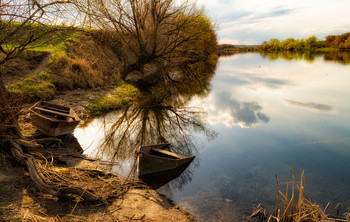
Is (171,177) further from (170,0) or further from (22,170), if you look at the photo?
(170,0)

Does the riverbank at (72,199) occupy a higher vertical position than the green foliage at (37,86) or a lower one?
lower

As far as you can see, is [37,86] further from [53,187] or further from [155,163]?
[53,187]

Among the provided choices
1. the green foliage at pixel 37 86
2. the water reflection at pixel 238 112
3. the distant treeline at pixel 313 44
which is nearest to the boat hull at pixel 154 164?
the water reflection at pixel 238 112

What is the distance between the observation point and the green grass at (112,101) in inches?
556

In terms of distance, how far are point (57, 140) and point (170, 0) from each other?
16.2 metres

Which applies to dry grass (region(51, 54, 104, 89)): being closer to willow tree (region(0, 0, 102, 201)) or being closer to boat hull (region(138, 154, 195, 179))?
willow tree (region(0, 0, 102, 201))

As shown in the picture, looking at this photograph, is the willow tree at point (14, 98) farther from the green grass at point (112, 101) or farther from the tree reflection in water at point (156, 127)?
the green grass at point (112, 101)

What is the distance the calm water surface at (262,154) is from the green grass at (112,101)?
5.75 feet

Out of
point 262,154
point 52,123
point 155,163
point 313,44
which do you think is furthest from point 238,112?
point 313,44

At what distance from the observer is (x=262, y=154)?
9656 mm

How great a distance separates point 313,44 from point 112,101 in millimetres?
114952

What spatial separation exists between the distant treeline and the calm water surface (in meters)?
90.4

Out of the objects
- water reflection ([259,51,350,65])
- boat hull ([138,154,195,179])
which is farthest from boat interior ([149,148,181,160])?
water reflection ([259,51,350,65])

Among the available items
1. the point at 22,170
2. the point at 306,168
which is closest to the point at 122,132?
the point at 22,170
